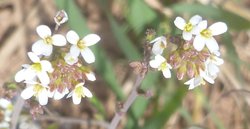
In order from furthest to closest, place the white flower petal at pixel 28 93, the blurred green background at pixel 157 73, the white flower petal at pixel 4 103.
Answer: the blurred green background at pixel 157 73 → the white flower petal at pixel 4 103 → the white flower petal at pixel 28 93

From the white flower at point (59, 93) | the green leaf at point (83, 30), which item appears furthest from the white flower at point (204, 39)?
the green leaf at point (83, 30)

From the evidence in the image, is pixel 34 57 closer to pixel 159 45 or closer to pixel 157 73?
pixel 159 45

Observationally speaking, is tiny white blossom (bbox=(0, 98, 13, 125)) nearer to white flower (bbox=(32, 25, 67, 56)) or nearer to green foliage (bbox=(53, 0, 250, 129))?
green foliage (bbox=(53, 0, 250, 129))

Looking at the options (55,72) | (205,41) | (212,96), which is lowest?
(55,72)

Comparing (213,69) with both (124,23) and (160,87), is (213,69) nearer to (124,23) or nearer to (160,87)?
(160,87)

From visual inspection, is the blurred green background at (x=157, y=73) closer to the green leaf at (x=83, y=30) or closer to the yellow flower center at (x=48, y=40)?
the green leaf at (x=83, y=30)

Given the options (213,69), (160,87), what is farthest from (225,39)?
(213,69)
